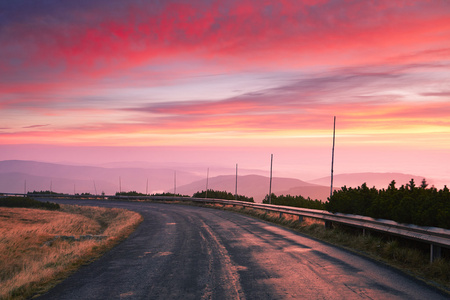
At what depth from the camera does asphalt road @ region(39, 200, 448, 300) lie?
6.82m

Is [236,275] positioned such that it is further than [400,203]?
No

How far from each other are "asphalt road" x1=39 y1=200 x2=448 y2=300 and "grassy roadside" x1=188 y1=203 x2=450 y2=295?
530mm

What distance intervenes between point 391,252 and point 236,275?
518cm

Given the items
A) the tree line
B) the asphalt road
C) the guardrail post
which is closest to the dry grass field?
the asphalt road

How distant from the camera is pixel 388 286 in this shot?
7.34 m

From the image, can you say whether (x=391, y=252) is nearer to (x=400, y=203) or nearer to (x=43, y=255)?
(x=400, y=203)

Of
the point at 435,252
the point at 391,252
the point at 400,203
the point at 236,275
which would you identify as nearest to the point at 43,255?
the point at 236,275

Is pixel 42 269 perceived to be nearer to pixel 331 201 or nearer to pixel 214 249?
pixel 214 249

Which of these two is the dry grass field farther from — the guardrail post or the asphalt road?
the guardrail post

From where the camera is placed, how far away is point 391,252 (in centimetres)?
1049

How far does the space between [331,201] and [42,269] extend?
11.9 meters

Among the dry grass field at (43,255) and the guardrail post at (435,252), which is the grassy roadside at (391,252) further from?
the dry grass field at (43,255)

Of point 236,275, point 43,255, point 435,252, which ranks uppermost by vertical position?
point 435,252

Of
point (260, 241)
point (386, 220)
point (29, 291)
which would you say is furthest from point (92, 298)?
point (386, 220)
